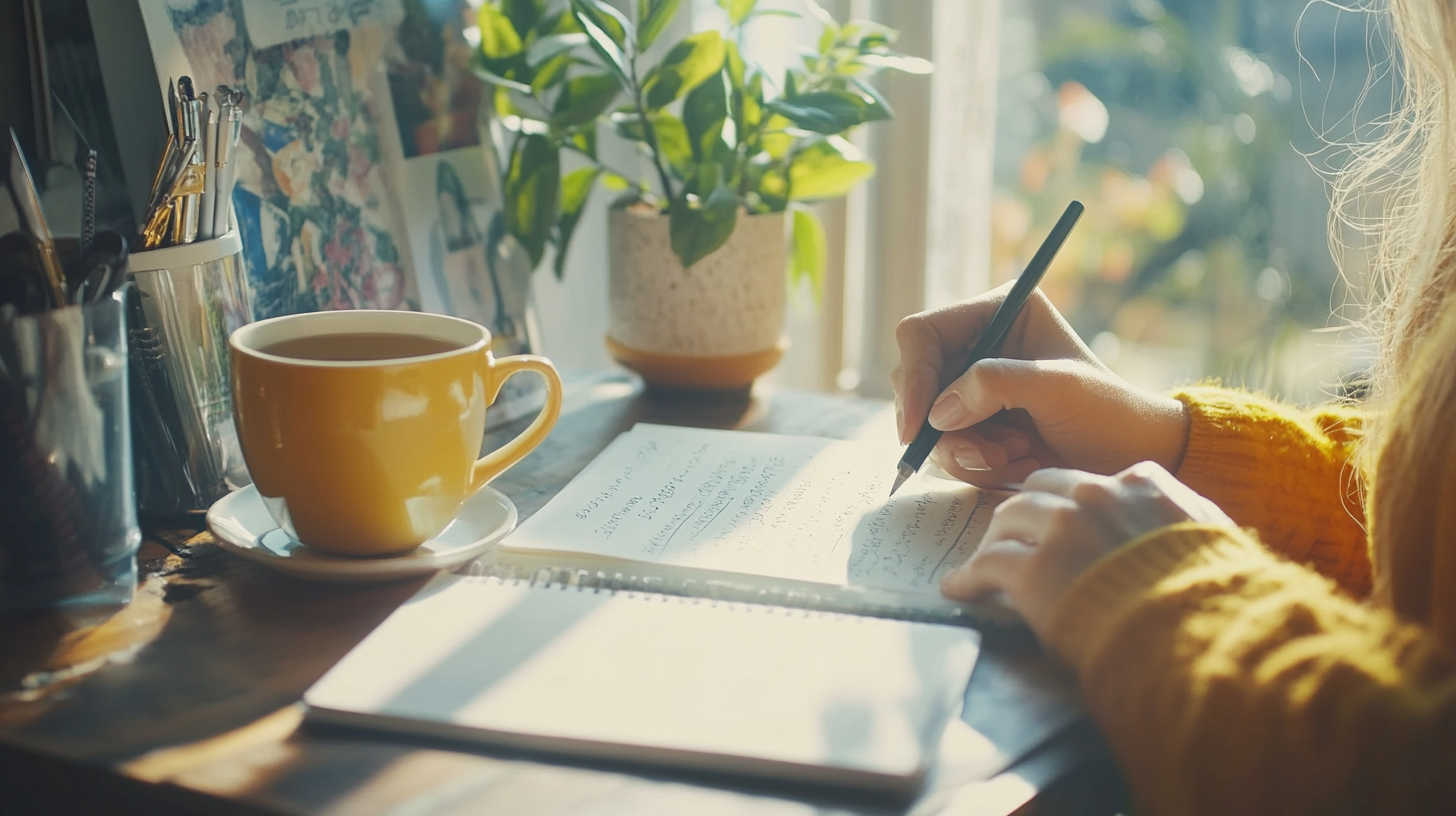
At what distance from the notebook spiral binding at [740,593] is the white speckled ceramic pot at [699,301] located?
0.37 metres

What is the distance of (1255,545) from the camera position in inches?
21.1

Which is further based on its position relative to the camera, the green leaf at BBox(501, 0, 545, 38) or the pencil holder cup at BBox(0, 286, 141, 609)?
the green leaf at BBox(501, 0, 545, 38)

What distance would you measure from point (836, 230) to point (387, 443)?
814 mm

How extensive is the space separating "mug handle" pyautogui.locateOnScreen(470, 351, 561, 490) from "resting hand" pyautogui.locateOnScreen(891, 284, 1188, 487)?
240 mm

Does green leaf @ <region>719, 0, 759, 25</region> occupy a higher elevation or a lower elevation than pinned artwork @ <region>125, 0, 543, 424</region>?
higher

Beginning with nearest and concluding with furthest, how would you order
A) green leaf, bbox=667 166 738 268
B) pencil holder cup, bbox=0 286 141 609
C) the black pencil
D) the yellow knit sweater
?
the yellow knit sweater → pencil holder cup, bbox=0 286 141 609 → the black pencil → green leaf, bbox=667 166 738 268

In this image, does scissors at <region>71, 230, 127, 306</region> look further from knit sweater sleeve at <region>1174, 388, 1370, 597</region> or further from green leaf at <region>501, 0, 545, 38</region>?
knit sweater sleeve at <region>1174, 388, 1370, 597</region>

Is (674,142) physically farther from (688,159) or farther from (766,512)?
(766,512)

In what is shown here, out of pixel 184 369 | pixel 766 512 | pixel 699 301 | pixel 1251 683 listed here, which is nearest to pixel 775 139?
pixel 699 301

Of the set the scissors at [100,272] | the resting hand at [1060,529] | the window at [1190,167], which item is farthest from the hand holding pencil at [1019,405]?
the window at [1190,167]

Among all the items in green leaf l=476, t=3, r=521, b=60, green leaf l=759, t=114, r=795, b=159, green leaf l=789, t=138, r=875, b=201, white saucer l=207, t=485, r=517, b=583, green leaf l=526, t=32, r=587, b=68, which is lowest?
white saucer l=207, t=485, r=517, b=583

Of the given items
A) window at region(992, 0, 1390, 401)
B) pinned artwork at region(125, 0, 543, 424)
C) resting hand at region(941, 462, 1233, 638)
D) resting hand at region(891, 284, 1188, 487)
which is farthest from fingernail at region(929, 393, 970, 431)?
window at region(992, 0, 1390, 401)

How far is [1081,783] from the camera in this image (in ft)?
1.53

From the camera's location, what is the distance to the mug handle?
64 cm
